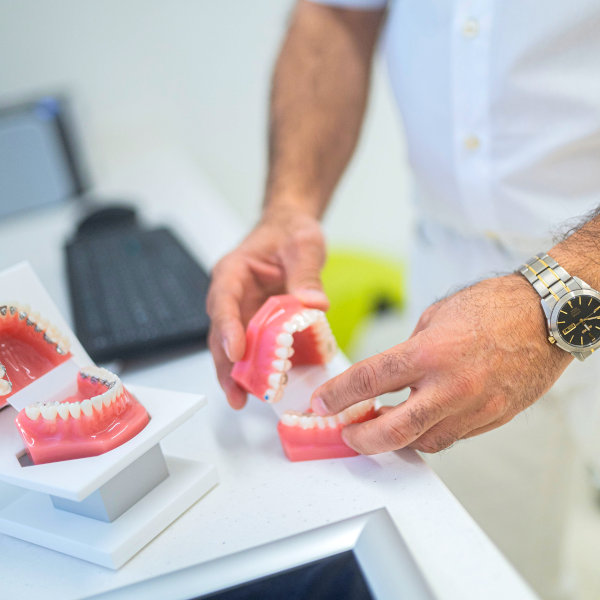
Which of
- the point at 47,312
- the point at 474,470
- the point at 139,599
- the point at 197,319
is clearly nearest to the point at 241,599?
the point at 139,599

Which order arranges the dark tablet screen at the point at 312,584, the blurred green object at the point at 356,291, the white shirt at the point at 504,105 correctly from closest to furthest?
the dark tablet screen at the point at 312,584
the white shirt at the point at 504,105
the blurred green object at the point at 356,291

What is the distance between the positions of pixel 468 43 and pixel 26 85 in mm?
1695

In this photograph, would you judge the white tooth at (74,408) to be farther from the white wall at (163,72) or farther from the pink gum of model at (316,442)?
Answer: the white wall at (163,72)

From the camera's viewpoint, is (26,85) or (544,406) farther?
(26,85)

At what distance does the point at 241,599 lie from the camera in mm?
540

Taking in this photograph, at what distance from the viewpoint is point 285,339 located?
2.41ft

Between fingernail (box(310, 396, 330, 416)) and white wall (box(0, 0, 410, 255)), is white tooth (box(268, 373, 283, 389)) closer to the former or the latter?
→ fingernail (box(310, 396, 330, 416))

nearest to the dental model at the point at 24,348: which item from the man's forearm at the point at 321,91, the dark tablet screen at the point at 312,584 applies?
the dark tablet screen at the point at 312,584

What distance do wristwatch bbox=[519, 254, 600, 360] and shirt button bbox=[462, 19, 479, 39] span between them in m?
0.43

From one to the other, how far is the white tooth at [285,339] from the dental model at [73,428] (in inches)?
7.6

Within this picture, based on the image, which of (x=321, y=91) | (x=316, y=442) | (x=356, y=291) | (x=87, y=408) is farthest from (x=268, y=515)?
(x=356, y=291)

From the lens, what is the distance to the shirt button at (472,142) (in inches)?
40.1

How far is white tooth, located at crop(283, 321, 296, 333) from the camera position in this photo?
0.74m

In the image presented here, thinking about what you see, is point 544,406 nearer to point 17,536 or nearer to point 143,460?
point 143,460
